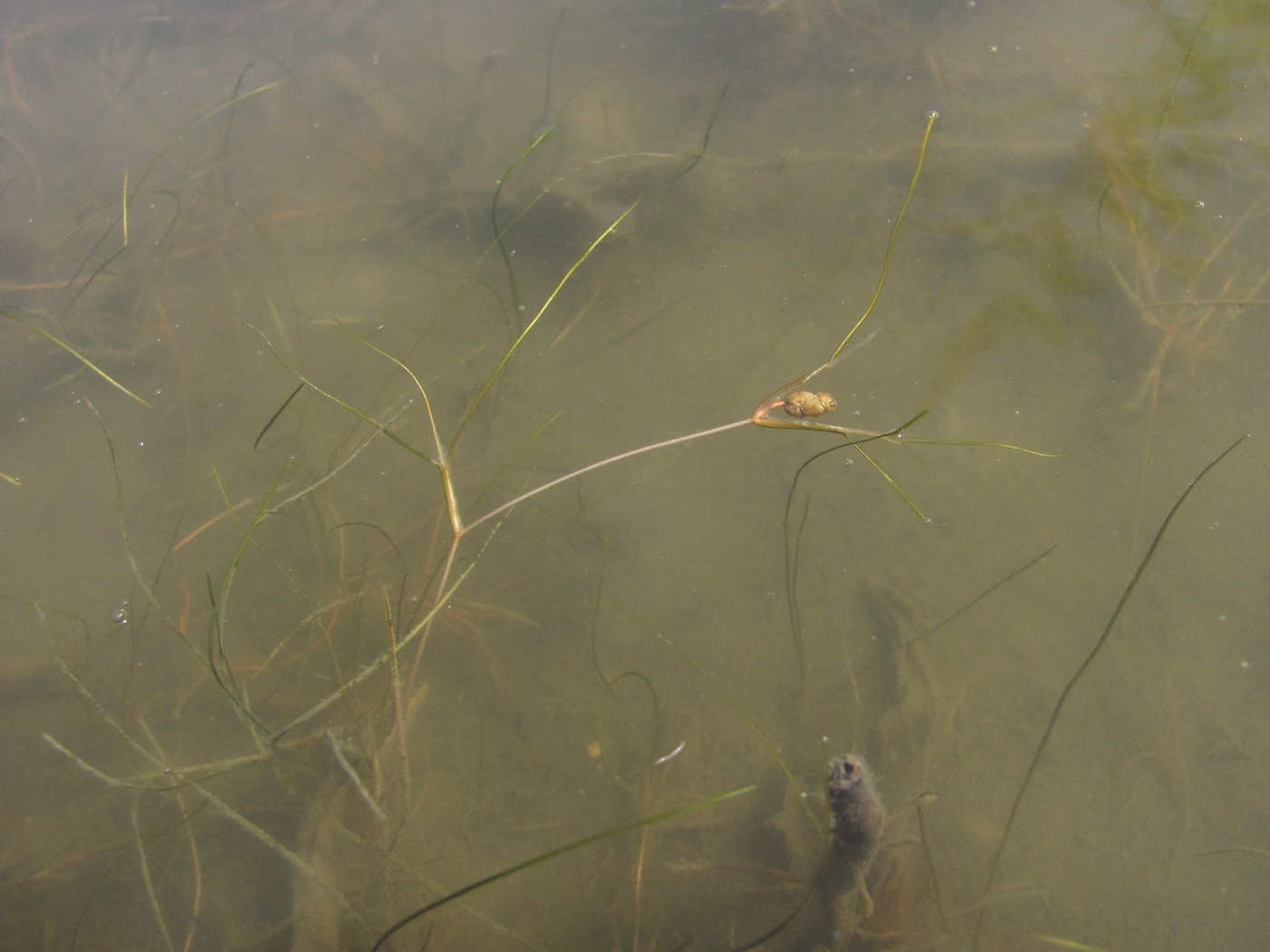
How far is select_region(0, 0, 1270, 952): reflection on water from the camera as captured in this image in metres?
1.95

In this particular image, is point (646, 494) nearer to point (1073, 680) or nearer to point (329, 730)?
point (329, 730)

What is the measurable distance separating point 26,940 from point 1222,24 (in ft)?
15.8

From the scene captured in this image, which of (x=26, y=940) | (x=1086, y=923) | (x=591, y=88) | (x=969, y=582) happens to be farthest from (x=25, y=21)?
(x=1086, y=923)

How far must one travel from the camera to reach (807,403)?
2.17m

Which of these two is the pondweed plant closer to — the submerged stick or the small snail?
the small snail

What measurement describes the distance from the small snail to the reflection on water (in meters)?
0.17

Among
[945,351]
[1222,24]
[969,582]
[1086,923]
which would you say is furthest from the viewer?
[1222,24]

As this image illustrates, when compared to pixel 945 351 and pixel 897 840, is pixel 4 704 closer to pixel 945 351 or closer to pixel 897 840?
pixel 897 840

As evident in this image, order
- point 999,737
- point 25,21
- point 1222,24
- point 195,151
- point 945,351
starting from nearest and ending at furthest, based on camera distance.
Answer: point 999,737 → point 945,351 → point 1222,24 → point 195,151 → point 25,21

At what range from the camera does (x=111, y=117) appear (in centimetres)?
335

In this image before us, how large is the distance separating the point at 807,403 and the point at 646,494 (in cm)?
55

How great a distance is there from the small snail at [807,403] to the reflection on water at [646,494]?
6.6 inches

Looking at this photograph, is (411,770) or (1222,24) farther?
(1222,24)

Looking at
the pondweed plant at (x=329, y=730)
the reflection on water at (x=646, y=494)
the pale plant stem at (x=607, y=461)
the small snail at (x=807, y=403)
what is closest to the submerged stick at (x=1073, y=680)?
the reflection on water at (x=646, y=494)
